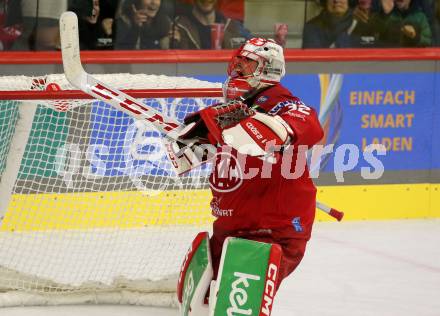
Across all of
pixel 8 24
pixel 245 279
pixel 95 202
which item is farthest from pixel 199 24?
pixel 245 279

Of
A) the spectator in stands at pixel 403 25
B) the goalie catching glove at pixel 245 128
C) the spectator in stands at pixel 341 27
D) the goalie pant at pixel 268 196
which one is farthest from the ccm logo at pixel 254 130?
the spectator in stands at pixel 403 25

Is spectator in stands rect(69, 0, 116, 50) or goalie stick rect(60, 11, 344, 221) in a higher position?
spectator in stands rect(69, 0, 116, 50)

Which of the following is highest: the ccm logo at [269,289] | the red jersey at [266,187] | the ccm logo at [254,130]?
the ccm logo at [254,130]

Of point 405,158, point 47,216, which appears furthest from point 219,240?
point 405,158

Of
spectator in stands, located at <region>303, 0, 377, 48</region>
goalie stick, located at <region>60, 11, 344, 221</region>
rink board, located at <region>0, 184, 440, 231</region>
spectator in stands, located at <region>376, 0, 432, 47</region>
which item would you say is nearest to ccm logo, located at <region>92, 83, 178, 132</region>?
goalie stick, located at <region>60, 11, 344, 221</region>

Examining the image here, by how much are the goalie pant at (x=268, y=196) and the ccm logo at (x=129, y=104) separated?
19 cm

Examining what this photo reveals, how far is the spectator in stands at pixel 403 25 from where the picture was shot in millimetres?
6676

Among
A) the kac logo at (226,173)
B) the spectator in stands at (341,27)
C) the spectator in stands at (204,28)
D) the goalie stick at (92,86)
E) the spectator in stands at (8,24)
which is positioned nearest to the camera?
the goalie stick at (92,86)

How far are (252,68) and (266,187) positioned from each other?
372 millimetres

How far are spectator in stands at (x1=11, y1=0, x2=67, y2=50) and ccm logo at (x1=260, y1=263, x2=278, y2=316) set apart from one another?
310cm

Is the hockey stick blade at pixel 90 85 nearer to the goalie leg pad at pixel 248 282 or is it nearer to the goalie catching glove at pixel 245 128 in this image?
the goalie catching glove at pixel 245 128

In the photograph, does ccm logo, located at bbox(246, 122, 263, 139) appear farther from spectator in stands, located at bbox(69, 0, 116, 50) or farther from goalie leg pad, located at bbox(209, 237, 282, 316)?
spectator in stands, located at bbox(69, 0, 116, 50)

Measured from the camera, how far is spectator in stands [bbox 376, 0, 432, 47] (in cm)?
668

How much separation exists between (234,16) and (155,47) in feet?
1.88
